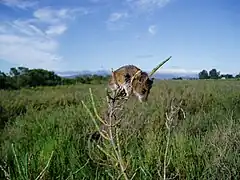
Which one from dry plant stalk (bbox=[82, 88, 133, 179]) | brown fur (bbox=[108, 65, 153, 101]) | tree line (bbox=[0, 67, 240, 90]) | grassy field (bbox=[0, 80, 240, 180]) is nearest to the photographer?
dry plant stalk (bbox=[82, 88, 133, 179])

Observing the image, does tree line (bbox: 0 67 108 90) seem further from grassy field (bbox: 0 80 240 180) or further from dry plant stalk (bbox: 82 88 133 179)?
dry plant stalk (bbox: 82 88 133 179)

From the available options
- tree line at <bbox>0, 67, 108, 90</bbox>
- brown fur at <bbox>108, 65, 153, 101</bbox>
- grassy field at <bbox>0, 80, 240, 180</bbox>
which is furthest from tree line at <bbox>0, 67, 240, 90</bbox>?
brown fur at <bbox>108, 65, 153, 101</bbox>

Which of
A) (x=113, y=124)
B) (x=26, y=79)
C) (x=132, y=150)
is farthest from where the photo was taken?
(x=26, y=79)

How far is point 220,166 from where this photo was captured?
3807 mm

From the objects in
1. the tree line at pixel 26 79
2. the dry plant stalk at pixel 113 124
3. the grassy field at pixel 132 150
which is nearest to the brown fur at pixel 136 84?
the dry plant stalk at pixel 113 124

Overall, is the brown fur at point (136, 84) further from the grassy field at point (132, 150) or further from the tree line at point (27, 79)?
the tree line at point (27, 79)

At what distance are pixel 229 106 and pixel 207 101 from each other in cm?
118

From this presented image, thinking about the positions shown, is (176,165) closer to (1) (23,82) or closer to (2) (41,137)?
(2) (41,137)

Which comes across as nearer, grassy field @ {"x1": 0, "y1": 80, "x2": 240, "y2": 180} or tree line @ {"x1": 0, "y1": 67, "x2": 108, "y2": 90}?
grassy field @ {"x1": 0, "y1": 80, "x2": 240, "y2": 180}

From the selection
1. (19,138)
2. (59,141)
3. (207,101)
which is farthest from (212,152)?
(207,101)

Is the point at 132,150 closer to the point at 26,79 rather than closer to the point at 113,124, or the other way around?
the point at 113,124

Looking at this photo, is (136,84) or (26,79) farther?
(26,79)

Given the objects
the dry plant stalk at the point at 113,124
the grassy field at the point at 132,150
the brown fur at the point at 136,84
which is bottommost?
the grassy field at the point at 132,150

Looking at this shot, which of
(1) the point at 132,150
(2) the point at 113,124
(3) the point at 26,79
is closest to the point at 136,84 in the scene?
(2) the point at 113,124
